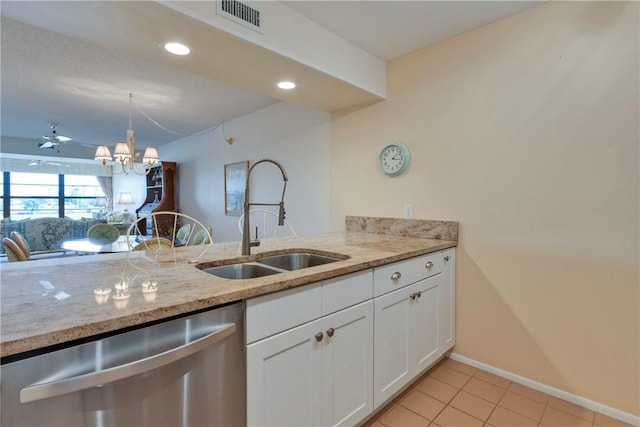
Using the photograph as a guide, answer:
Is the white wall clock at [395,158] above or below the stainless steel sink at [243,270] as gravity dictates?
above

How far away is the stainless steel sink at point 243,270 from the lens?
1.56m

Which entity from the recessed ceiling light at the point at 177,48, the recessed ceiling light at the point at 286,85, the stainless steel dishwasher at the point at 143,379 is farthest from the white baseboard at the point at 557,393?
the recessed ceiling light at the point at 177,48

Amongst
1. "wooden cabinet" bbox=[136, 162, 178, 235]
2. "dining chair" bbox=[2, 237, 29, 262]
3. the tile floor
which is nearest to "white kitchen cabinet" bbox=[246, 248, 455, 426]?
the tile floor

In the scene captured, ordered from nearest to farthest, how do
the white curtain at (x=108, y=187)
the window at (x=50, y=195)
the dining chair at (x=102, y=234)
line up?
the dining chair at (x=102, y=234) < the window at (x=50, y=195) < the white curtain at (x=108, y=187)

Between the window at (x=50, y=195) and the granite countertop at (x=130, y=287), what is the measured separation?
24.0ft

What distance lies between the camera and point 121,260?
149cm

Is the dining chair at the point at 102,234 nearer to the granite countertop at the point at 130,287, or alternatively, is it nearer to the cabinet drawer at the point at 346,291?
the granite countertop at the point at 130,287

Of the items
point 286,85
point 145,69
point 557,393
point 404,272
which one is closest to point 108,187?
point 145,69

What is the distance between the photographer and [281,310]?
118 centimetres

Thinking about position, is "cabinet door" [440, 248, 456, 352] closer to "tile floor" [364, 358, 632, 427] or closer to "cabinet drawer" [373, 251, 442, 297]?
"cabinet drawer" [373, 251, 442, 297]

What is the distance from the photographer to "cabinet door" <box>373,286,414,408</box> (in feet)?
5.24

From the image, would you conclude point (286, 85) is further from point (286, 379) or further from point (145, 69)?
point (286, 379)

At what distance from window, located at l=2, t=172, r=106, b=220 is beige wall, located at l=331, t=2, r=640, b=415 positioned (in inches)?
326

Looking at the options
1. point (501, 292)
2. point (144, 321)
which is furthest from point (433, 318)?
point (144, 321)
